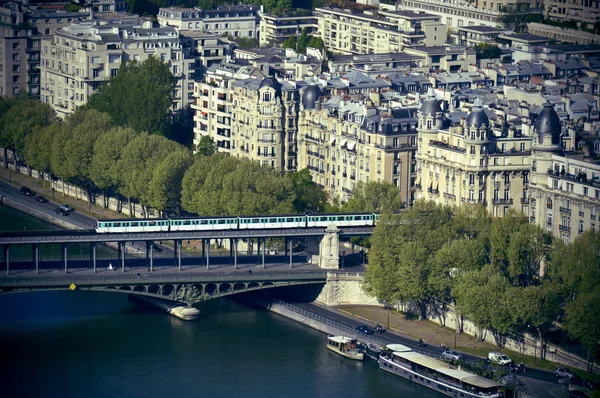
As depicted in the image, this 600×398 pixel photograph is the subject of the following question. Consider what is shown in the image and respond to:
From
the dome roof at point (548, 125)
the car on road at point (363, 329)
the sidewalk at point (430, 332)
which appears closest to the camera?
the sidewalk at point (430, 332)

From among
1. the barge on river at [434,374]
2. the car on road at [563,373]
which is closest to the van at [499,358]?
the barge on river at [434,374]

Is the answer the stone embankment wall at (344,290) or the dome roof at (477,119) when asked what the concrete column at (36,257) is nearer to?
the stone embankment wall at (344,290)

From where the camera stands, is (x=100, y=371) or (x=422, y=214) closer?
(x=100, y=371)

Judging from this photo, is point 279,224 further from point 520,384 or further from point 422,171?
point 520,384

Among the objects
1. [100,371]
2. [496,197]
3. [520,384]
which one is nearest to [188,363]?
[100,371]

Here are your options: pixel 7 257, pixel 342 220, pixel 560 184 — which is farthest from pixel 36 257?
pixel 560 184

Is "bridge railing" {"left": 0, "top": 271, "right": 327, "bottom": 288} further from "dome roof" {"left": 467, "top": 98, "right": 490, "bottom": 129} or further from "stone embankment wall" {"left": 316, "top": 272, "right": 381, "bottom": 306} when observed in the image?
"dome roof" {"left": 467, "top": 98, "right": 490, "bottom": 129}
